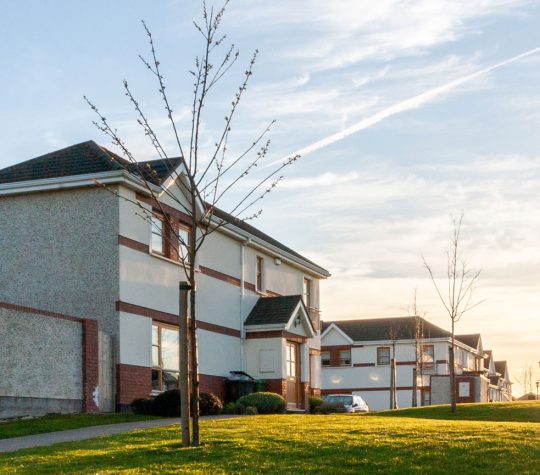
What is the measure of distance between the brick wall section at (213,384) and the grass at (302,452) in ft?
43.1

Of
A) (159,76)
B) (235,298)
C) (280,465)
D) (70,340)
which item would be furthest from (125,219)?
(280,465)

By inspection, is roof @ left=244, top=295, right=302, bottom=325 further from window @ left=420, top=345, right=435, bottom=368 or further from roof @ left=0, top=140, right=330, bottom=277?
window @ left=420, top=345, right=435, bottom=368

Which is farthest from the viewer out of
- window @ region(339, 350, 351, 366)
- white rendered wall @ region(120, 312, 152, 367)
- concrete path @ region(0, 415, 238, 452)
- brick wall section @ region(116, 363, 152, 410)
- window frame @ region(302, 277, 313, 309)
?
window @ region(339, 350, 351, 366)

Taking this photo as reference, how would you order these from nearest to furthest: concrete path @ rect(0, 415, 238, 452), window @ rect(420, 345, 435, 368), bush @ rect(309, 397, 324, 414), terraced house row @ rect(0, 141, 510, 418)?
concrete path @ rect(0, 415, 238, 452) < terraced house row @ rect(0, 141, 510, 418) < bush @ rect(309, 397, 324, 414) < window @ rect(420, 345, 435, 368)

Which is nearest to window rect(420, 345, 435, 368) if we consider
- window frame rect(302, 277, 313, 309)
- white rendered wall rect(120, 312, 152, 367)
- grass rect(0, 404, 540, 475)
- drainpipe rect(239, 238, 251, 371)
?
window frame rect(302, 277, 313, 309)

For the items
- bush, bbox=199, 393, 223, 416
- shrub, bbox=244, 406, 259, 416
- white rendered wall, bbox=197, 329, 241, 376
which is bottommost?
shrub, bbox=244, 406, 259, 416

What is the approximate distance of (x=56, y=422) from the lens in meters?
21.2

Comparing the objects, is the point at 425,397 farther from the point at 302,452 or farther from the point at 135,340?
the point at 302,452

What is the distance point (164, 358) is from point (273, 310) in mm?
7361

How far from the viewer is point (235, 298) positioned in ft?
110

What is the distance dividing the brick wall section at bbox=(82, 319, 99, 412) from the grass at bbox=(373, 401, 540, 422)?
8.81 meters

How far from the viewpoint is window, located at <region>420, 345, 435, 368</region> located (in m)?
71.3

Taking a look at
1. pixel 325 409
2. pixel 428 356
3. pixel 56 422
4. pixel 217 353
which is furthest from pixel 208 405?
pixel 428 356

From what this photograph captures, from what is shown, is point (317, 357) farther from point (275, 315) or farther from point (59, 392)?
point (59, 392)
